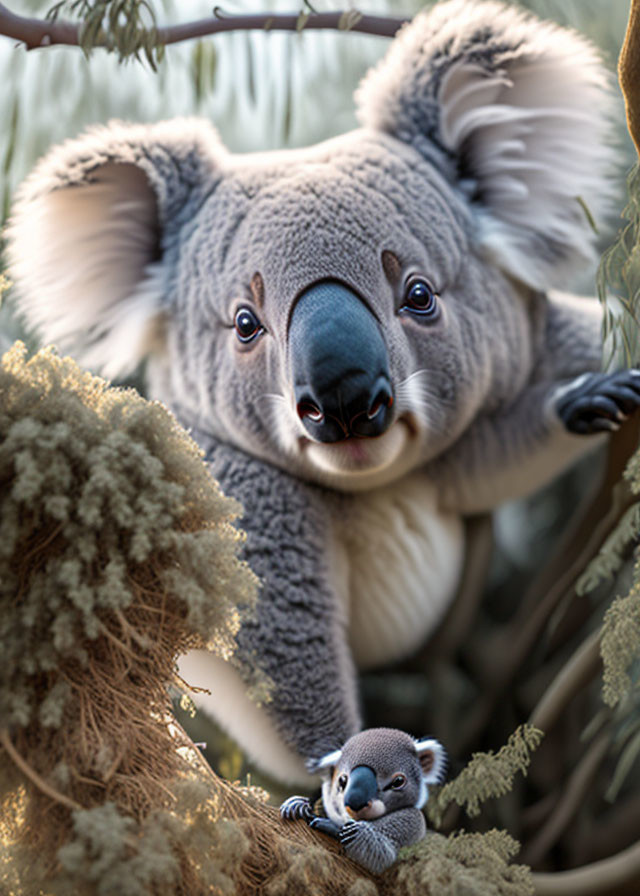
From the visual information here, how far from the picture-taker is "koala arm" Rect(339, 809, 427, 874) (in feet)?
2.24

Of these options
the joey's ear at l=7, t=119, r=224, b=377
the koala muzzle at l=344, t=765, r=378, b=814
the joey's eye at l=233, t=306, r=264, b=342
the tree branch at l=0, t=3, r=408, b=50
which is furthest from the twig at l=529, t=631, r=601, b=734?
the tree branch at l=0, t=3, r=408, b=50

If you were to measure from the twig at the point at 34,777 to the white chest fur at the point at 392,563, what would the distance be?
50 cm

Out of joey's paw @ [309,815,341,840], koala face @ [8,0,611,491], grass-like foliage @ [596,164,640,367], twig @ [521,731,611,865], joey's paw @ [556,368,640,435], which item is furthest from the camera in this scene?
twig @ [521,731,611,865]

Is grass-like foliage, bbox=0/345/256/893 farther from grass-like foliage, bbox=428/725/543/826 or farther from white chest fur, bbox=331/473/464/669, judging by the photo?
white chest fur, bbox=331/473/464/669

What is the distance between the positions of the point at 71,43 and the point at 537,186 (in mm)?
558

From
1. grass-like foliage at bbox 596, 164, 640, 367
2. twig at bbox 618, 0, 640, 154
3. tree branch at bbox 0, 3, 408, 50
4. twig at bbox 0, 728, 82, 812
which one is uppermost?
twig at bbox 618, 0, 640, 154

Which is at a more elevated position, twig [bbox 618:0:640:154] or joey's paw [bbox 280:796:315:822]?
twig [bbox 618:0:640:154]

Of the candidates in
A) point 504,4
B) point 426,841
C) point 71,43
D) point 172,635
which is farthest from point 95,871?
point 504,4

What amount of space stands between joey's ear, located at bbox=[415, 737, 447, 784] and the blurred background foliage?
35 centimetres

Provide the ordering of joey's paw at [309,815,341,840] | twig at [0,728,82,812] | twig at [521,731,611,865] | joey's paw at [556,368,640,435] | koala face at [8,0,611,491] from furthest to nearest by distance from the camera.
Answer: twig at [521,731,611,865], joey's paw at [556,368,640,435], koala face at [8,0,611,491], joey's paw at [309,815,341,840], twig at [0,728,82,812]

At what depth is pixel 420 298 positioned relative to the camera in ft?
3.02

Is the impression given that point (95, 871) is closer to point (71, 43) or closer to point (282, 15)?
point (71, 43)

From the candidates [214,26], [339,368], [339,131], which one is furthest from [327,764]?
[339,131]

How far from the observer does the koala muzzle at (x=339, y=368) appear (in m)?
0.76
